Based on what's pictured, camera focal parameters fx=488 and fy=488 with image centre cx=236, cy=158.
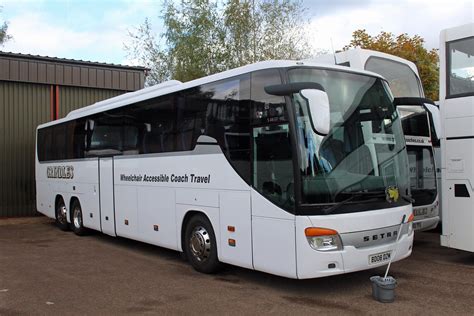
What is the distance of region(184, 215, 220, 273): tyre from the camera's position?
753 centimetres

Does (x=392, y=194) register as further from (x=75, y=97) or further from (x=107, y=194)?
(x=75, y=97)

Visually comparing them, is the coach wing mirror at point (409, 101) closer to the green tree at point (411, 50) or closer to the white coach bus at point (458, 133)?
the white coach bus at point (458, 133)

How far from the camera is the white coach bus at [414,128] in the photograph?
956cm

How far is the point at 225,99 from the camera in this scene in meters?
7.25

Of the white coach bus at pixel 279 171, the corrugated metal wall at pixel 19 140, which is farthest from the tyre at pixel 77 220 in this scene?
the corrugated metal wall at pixel 19 140

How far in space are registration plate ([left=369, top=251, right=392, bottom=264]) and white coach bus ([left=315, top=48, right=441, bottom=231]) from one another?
3.05 m

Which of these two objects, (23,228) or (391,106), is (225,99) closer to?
(391,106)

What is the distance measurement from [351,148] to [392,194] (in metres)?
0.92

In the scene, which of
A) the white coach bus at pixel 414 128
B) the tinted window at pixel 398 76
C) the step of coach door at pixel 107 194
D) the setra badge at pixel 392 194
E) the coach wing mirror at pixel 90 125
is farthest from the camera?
the coach wing mirror at pixel 90 125

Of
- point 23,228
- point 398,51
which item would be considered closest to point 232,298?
point 23,228

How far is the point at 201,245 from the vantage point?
768 cm

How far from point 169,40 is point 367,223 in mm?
20135

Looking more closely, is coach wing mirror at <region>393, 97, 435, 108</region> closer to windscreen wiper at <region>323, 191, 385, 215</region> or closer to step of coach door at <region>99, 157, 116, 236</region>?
windscreen wiper at <region>323, 191, 385, 215</region>

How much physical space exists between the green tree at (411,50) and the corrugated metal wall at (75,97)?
1656 centimetres
